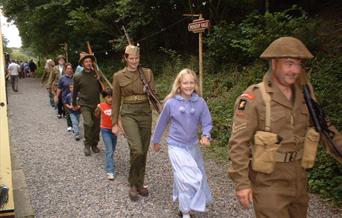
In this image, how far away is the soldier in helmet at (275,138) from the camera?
3197 millimetres

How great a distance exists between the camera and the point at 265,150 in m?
3.19

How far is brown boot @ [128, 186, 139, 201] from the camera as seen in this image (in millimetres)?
5914

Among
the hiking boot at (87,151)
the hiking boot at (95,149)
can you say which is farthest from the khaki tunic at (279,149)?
the hiking boot at (95,149)

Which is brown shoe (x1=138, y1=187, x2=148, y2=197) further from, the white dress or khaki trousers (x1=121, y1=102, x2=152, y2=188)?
the white dress

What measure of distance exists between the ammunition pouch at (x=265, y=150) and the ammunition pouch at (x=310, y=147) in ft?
0.92

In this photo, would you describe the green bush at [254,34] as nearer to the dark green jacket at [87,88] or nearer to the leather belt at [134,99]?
the dark green jacket at [87,88]

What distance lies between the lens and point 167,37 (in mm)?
19547

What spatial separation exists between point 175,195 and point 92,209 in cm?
117

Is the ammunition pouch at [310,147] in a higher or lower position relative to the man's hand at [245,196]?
higher

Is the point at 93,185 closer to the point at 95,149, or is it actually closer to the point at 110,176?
the point at 110,176

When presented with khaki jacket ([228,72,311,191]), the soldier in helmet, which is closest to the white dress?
the soldier in helmet

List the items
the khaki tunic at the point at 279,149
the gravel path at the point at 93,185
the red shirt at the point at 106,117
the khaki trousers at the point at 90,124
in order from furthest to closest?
the khaki trousers at the point at 90,124 → the red shirt at the point at 106,117 → the gravel path at the point at 93,185 → the khaki tunic at the point at 279,149

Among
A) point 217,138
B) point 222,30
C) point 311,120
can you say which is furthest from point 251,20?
point 311,120

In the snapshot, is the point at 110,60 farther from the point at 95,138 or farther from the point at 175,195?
the point at 175,195
